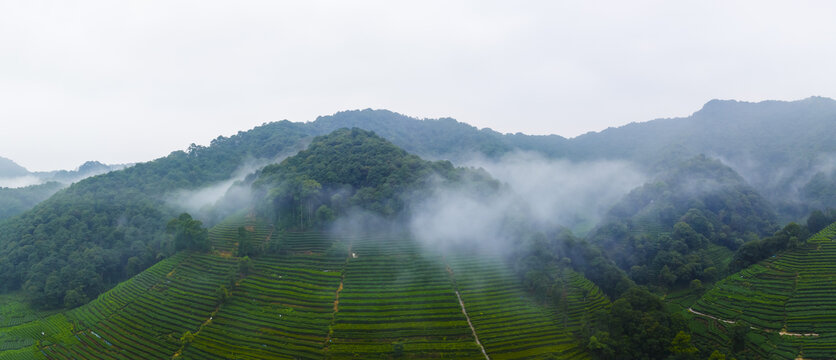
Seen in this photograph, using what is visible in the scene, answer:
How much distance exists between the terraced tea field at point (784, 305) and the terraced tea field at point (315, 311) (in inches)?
502

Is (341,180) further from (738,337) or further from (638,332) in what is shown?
(738,337)

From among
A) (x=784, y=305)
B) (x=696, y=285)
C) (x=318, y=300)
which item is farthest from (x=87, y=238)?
(x=784, y=305)

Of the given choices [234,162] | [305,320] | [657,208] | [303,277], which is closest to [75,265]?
[303,277]

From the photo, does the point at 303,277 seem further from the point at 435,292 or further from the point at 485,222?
the point at 485,222

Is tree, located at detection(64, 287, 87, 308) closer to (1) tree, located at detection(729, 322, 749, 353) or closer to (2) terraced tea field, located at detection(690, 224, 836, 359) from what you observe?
(2) terraced tea field, located at detection(690, 224, 836, 359)

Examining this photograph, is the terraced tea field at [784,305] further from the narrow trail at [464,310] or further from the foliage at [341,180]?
the foliage at [341,180]

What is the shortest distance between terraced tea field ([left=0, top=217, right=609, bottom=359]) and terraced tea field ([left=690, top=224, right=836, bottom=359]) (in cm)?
1274

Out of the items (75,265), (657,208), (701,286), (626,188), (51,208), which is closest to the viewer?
(701,286)

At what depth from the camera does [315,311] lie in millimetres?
44312

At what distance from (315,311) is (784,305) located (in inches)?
2078

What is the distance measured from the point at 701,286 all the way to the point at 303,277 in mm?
57430

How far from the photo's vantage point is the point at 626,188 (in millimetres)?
111250

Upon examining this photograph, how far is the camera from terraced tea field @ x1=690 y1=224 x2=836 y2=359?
36844 mm

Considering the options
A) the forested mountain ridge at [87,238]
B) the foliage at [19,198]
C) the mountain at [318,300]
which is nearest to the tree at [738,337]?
the mountain at [318,300]
